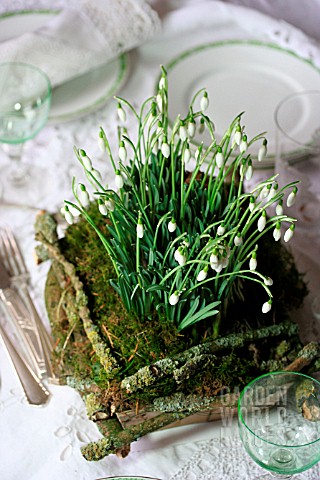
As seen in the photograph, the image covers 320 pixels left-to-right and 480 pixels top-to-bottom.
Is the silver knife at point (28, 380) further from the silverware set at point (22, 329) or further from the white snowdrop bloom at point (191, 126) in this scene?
the white snowdrop bloom at point (191, 126)

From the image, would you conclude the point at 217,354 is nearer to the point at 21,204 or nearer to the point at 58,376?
the point at 58,376

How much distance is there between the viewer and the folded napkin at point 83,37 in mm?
1109

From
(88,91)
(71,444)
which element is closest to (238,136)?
(71,444)

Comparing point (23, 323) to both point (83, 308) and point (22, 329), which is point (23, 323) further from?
point (83, 308)

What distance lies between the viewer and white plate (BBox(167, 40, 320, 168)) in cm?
113

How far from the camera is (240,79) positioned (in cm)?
119

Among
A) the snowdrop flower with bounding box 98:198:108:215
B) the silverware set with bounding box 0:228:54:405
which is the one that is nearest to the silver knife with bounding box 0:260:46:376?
the silverware set with bounding box 0:228:54:405

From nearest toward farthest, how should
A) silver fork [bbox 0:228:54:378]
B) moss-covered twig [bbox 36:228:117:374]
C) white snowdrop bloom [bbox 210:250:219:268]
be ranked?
white snowdrop bloom [bbox 210:250:219:268], moss-covered twig [bbox 36:228:117:374], silver fork [bbox 0:228:54:378]

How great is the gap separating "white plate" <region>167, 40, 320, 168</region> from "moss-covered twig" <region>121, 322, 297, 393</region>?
15.9 inches

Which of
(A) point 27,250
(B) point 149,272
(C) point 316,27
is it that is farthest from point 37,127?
(C) point 316,27

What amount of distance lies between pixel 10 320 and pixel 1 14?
0.61 m

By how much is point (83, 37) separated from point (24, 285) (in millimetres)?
454

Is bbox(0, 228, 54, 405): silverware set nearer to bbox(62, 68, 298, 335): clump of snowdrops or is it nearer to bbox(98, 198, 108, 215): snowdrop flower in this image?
bbox(62, 68, 298, 335): clump of snowdrops

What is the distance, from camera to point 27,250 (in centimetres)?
99
